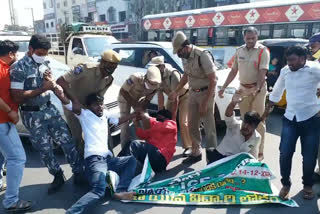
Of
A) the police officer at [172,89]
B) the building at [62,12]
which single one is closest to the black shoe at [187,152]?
the police officer at [172,89]

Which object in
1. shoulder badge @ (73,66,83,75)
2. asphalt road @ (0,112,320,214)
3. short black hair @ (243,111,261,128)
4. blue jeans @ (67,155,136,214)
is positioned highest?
shoulder badge @ (73,66,83,75)

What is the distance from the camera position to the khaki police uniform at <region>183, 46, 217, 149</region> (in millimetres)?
3510

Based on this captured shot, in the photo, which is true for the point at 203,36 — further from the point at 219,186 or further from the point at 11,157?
the point at 11,157

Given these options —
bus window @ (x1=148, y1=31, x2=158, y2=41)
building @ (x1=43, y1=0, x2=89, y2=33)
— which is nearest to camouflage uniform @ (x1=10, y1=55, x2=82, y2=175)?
bus window @ (x1=148, y1=31, x2=158, y2=41)

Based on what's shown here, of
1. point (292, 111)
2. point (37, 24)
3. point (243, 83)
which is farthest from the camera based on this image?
point (37, 24)

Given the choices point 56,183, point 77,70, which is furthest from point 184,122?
point 56,183

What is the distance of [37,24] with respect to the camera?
190ft

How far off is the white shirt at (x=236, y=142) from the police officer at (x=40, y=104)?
183 cm

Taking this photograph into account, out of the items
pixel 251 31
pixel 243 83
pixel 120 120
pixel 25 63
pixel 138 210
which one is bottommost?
pixel 138 210

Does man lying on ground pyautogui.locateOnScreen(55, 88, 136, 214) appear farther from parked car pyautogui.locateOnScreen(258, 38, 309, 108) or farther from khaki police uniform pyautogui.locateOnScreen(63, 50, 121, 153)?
parked car pyautogui.locateOnScreen(258, 38, 309, 108)

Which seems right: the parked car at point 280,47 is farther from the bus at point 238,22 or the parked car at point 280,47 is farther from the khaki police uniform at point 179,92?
the khaki police uniform at point 179,92

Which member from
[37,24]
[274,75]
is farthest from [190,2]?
[37,24]

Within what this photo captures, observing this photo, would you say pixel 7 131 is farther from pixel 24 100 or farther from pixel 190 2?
pixel 190 2

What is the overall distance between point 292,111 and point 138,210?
6.46ft
